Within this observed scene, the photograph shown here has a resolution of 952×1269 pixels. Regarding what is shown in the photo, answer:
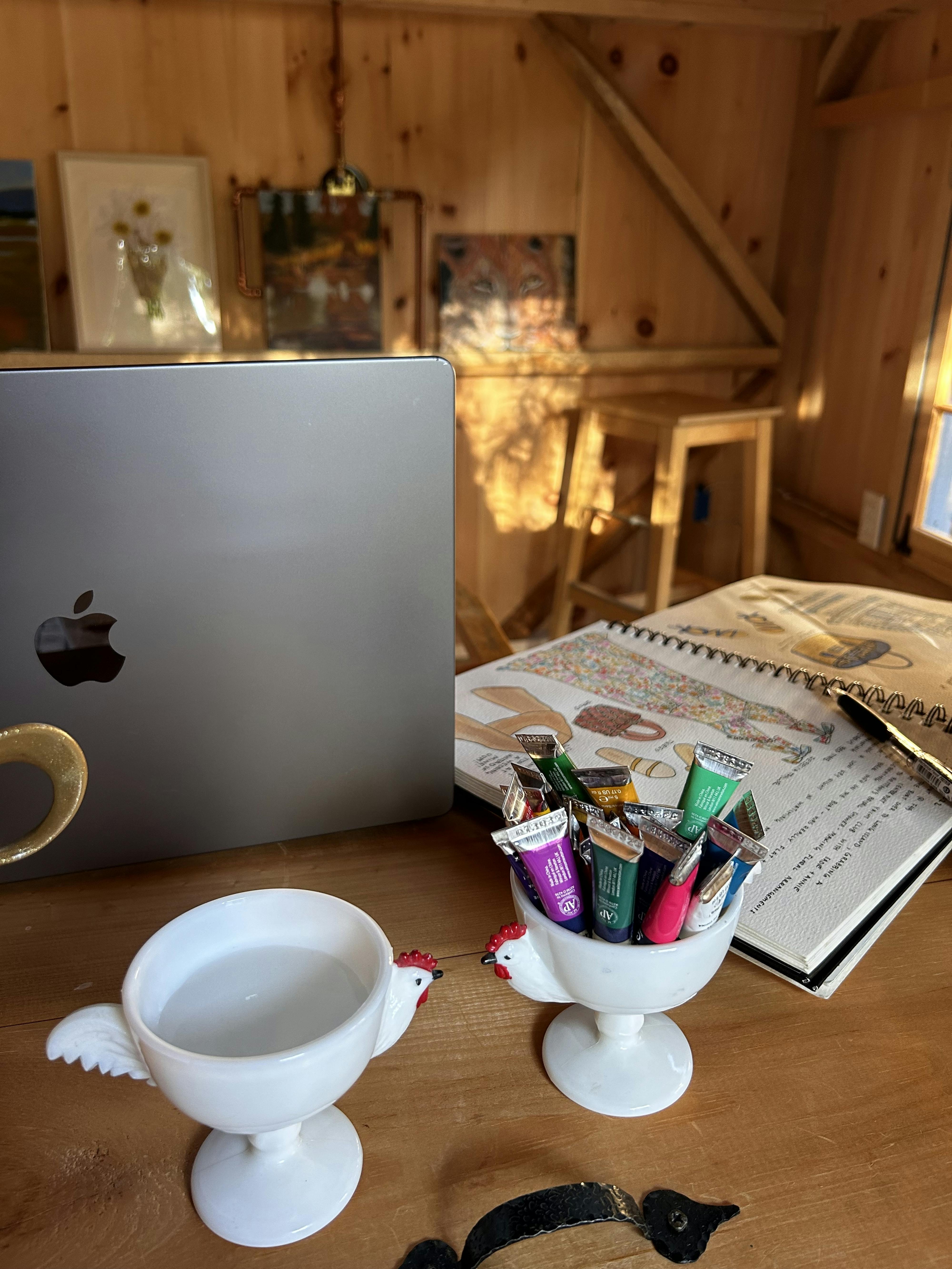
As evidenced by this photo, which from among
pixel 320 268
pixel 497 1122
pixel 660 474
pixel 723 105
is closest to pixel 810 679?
pixel 497 1122

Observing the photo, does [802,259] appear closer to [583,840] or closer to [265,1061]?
[583,840]

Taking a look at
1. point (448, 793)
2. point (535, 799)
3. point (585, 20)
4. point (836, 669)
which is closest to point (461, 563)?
point (585, 20)

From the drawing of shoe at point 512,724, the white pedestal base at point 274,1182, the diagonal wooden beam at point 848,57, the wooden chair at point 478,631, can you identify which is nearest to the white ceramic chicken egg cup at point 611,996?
the white pedestal base at point 274,1182

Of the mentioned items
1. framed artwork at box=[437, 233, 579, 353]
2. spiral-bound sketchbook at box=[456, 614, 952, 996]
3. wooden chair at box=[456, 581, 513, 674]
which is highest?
framed artwork at box=[437, 233, 579, 353]

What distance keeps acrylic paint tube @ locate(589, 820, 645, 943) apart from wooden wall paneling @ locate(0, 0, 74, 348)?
2.22 m

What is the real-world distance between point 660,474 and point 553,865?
76.8 inches

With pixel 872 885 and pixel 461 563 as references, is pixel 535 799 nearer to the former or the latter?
pixel 872 885

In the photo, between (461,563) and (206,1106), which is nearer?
(206,1106)

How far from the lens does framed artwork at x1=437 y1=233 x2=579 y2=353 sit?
2463mm

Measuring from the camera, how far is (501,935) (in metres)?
0.45

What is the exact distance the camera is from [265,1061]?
367mm

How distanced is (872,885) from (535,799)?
253mm

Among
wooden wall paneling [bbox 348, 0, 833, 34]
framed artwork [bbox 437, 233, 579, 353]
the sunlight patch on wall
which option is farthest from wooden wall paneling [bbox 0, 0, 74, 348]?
the sunlight patch on wall

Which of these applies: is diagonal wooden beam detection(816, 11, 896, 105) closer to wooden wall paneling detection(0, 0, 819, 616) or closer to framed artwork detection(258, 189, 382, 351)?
wooden wall paneling detection(0, 0, 819, 616)
